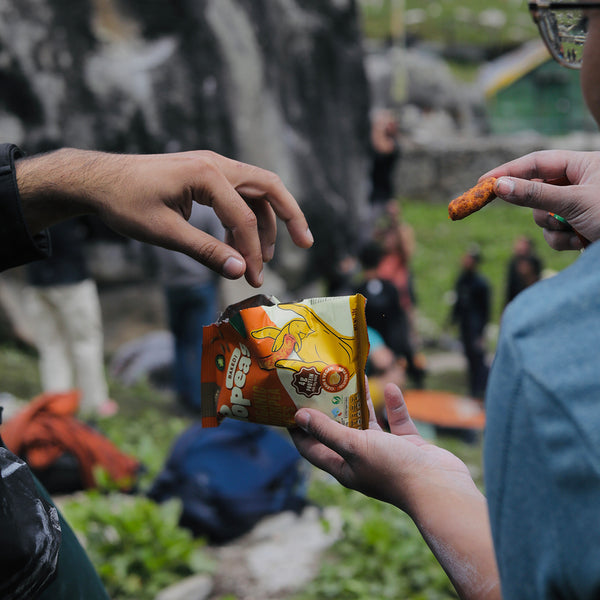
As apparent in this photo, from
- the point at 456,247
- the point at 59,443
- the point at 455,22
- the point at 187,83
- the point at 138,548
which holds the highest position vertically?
the point at 455,22

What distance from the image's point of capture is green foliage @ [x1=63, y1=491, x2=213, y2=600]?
272cm

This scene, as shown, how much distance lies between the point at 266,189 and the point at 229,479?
224 cm

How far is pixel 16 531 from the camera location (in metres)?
1.07

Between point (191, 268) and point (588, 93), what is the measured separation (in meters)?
4.43

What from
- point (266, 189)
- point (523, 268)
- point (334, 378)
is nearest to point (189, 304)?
point (523, 268)

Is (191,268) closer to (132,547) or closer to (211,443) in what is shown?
(211,443)

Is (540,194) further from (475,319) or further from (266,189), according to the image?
(475,319)

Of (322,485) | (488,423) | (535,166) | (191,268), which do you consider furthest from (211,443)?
(488,423)

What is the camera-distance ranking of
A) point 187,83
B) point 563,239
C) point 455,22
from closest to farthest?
point 563,239, point 187,83, point 455,22

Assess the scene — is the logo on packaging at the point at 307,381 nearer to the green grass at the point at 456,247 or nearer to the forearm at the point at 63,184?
the forearm at the point at 63,184

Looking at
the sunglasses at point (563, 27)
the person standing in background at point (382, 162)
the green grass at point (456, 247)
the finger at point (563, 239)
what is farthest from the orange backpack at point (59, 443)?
the green grass at point (456, 247)

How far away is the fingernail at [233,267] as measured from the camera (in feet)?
4.00

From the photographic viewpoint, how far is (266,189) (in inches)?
52.0

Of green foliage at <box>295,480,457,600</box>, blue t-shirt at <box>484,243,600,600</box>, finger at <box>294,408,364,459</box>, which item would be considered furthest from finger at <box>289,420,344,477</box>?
green foliage at <box>295,480,457,600</box>
